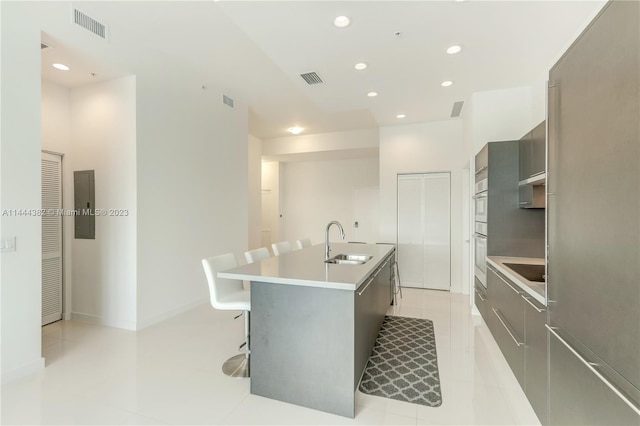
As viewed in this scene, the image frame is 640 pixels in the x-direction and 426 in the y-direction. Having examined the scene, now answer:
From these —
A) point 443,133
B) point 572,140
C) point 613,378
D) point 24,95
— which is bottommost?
point 613,378

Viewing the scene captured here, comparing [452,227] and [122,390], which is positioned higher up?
[452,227]

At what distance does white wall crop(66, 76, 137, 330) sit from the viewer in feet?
11.0

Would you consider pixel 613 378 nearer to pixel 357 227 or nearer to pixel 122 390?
pixel 122 390

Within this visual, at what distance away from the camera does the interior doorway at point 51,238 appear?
346 centimetres

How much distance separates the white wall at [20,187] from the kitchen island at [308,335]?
1734mm

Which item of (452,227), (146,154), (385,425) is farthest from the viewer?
(452,227)

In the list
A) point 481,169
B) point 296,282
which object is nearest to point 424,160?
point 481,169

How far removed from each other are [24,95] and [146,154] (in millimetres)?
1136

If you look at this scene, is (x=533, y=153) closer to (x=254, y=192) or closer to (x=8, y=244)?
(x=8, y=244)

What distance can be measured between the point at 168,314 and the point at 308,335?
2585mm

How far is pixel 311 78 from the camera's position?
11.1 feet

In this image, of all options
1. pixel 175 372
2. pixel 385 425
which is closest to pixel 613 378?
pixel 385 425

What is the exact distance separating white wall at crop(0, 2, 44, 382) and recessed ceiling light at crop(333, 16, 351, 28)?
2556 mm

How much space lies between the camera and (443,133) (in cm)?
522
